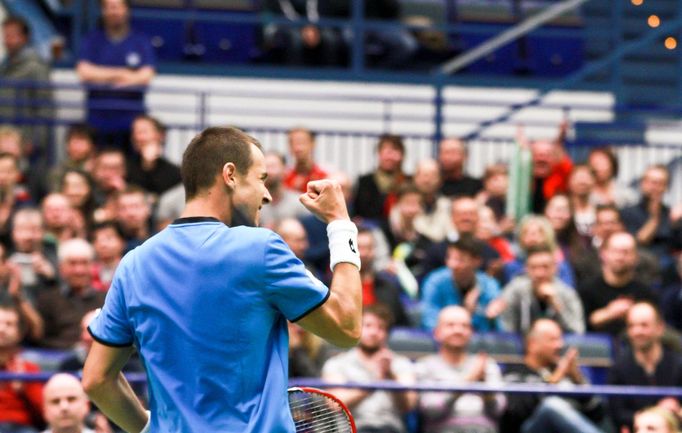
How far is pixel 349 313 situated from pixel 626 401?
5652 mm

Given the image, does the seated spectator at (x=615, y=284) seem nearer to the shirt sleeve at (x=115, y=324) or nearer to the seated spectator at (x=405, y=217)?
the seated spectator at (x=405, y=217)

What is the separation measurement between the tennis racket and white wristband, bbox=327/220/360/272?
52 cm

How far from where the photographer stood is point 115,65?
13.5m

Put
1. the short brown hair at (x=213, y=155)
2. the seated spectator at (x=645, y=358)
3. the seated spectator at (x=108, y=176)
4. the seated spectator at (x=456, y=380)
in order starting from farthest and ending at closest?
the seated spectator at (x=108, y=176)
the seated spectator at (x=645, y=358)
the seated spectator at (x=456, y=380)
the short brown hair at (x=213, y=155)

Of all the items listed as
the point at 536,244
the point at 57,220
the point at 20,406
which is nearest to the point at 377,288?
the point at 536,244

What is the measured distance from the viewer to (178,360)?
4.44 m

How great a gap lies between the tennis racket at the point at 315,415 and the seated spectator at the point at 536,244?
6.60m

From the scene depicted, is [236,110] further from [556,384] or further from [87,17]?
[556,384]

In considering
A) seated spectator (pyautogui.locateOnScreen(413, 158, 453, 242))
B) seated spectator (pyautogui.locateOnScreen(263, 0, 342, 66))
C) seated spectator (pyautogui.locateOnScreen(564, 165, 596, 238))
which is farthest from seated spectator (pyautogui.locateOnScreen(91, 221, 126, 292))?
seated spectator (pyautogui.locateOnScreen(263, 0, 342, 66))

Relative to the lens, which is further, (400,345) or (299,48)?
(299,48)

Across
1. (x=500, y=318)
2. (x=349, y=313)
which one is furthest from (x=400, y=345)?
(x=349, y=313)

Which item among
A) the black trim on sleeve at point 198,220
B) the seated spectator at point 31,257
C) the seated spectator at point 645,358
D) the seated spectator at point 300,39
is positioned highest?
the seated spectator at point 300,39

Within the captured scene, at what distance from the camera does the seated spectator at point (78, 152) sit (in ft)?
41.4

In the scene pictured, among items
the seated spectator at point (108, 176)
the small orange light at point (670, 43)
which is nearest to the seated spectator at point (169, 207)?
the seated spectator at point (108, 176)
